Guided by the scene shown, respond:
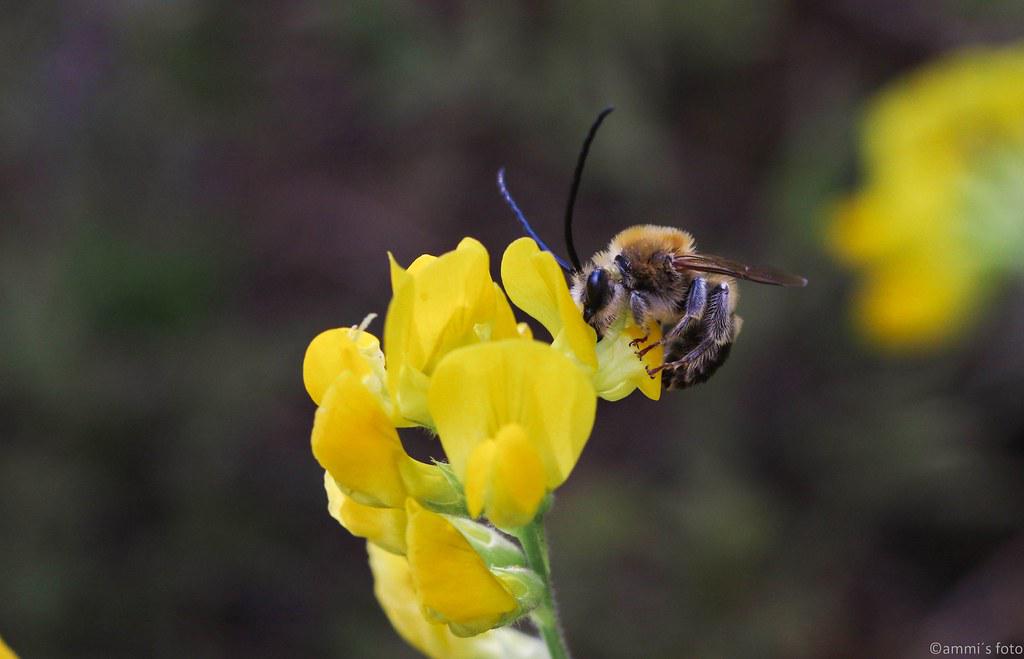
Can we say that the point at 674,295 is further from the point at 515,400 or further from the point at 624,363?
the point at 515,400

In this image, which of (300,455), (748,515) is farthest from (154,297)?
(748,515)

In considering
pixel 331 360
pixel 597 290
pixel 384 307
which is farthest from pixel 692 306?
pixel 384 307

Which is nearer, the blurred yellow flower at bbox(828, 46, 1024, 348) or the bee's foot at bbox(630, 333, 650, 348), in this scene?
the bee's foot at bbox(630, 333, 650, 348)

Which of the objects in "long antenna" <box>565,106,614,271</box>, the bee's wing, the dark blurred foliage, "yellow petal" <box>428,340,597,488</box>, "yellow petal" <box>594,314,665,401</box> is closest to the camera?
"yellow petal" <box>428,340,597,488</box>

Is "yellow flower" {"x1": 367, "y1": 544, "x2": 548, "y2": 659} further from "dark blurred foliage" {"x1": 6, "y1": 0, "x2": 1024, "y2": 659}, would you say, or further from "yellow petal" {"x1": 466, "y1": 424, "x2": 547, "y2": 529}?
"dark blurred foliage" {"x1": 6, "y1": 0, "x2": 1024, "y2": 659}

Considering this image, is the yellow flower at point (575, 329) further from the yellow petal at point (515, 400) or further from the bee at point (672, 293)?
the yellow petal at point (515, 400)

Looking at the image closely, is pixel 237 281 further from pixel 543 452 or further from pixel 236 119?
pixel 543 452

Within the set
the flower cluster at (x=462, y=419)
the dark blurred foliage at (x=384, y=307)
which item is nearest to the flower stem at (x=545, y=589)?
the flower cluster at (x=462, y=419)

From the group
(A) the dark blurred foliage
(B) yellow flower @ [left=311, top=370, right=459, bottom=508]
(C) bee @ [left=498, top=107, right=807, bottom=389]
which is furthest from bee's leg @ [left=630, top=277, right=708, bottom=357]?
(A) the dark blurred foliage
